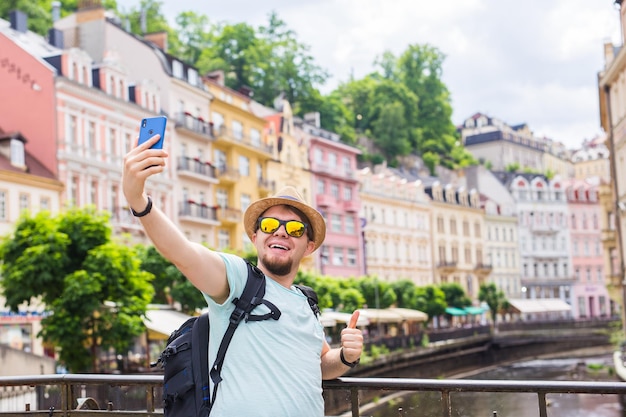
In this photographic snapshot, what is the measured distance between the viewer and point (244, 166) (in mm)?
53875

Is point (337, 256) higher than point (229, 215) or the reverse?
the reverse

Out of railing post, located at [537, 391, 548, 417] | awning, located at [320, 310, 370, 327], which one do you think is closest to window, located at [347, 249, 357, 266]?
awning, located at [320, 310, 370, 327]

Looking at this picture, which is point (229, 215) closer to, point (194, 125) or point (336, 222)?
point (194, 125)

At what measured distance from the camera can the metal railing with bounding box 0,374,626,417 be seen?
15.8ft

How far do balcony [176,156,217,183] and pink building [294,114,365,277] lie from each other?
13199mm

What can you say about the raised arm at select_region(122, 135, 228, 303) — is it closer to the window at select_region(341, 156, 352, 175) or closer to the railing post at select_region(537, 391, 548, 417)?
the railing post at select_region(537, 391, 548, 417)

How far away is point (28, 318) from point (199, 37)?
2017 inches

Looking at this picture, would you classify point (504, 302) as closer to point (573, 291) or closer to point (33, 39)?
point (573, 291)

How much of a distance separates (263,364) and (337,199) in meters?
60.4

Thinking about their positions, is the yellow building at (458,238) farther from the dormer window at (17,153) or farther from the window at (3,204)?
the window at (3,204)

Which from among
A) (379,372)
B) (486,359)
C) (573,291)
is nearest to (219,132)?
(379,372)

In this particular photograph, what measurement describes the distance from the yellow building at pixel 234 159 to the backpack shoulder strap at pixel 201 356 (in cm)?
4425

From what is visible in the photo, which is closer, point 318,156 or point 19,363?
point 19,363

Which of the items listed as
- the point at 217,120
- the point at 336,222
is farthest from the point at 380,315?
the point at 217,120
